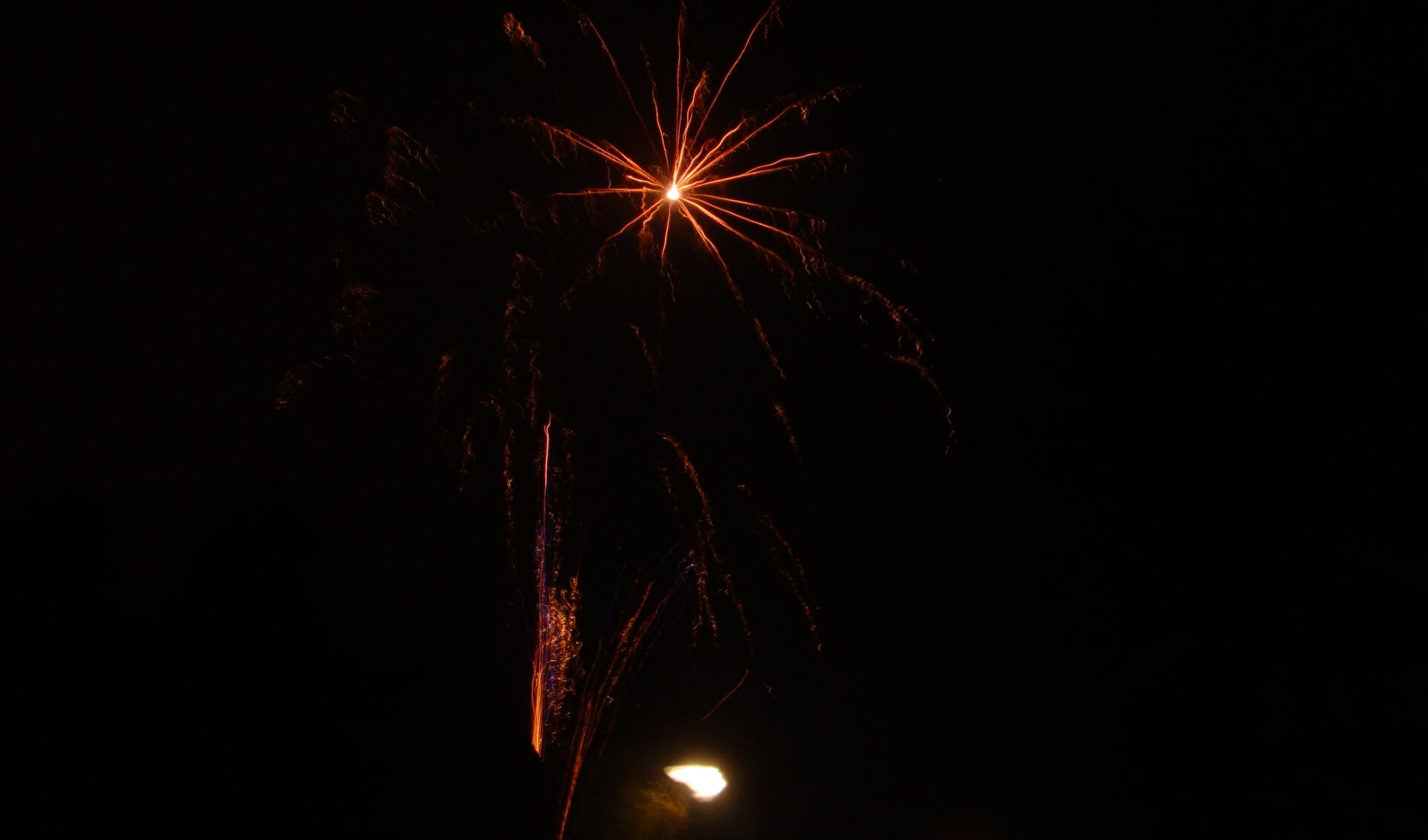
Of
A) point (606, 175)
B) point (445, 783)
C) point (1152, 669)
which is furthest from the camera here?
point (1152, 669)

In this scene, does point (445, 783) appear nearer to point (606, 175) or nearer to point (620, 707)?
point (620, 707)

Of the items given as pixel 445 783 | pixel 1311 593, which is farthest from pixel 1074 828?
pixel 445 783

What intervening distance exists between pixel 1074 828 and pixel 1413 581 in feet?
13.4

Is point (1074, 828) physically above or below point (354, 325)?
below

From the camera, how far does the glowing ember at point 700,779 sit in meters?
6.60

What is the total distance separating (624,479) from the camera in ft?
23.2

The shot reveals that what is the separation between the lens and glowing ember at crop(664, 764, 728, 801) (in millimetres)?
6598

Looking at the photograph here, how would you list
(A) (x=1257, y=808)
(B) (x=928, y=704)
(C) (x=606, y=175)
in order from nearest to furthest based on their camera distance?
(C) (x=606, y=175) → (A) (x=1257, y=808) → (B) (x=928, y=704)

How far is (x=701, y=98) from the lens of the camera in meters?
5.88

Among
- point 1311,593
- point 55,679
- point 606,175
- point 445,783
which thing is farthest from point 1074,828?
point 55,679

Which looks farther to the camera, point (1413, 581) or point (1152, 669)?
point (1152, 669)

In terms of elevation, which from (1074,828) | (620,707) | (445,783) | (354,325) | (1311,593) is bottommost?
(445,783)

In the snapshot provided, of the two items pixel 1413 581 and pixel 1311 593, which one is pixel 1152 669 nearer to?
pixel 1311 593

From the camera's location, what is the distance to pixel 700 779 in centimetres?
671
